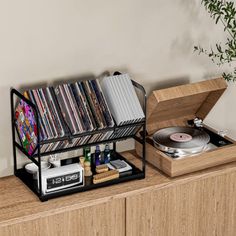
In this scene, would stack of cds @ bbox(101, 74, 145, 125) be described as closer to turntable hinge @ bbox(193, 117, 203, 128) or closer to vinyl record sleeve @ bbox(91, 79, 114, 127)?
vinyl record sleeve @ bbox(91, 79, 114, 127)

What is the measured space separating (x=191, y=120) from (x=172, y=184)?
405 millimetres

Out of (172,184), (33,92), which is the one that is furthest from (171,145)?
(33,92)

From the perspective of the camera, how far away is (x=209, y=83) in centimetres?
281

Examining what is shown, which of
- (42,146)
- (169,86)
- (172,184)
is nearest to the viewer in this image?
(42,146)

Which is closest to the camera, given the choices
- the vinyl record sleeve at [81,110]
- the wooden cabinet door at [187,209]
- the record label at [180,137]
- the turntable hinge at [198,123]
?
the vinyl record sleeve at [81,110]

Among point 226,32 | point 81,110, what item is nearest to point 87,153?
point 81,110

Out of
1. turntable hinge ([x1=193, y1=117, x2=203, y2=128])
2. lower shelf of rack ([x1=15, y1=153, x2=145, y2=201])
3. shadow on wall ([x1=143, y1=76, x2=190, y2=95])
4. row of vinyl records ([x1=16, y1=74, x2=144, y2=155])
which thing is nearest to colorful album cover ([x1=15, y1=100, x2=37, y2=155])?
row of vinyl records ([x1=16, y1=74, x2=144, y2=155])

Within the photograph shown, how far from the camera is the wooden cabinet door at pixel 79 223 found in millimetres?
2410

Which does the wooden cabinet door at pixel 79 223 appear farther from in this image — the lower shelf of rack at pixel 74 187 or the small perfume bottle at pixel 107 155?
the small perfume bottle at pixel 107 155

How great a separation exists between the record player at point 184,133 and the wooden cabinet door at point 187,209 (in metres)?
0.07

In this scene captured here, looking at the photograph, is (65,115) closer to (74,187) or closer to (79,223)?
(74,187)

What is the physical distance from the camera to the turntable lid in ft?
8.93

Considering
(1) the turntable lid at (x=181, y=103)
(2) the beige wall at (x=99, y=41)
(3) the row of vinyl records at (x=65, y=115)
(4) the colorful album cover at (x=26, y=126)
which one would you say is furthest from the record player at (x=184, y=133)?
(4) the colorful album cover at (x=26, y=126)

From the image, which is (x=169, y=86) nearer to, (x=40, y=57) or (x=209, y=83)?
(x=209, y=83)
